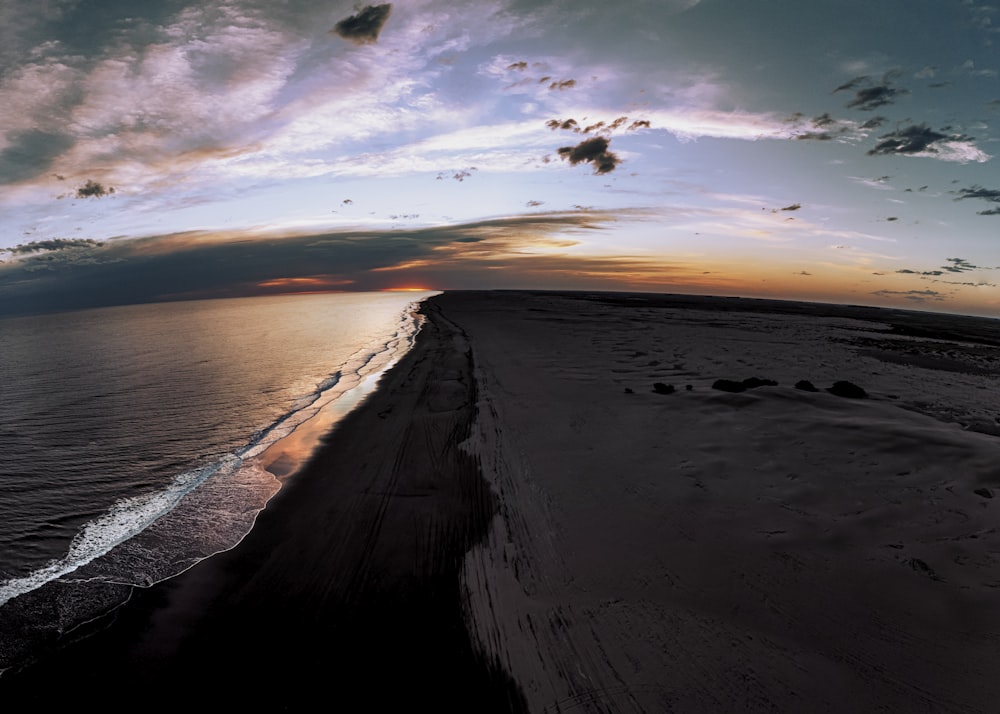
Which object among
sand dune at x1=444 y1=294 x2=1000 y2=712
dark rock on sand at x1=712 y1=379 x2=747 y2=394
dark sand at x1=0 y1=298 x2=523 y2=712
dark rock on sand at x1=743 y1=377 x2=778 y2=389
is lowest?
dark sand at x1=0 y1=298 x2=523 y2=712

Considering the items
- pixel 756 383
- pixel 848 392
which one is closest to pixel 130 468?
pixel 756 383

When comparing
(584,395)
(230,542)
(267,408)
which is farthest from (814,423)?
(267,408)

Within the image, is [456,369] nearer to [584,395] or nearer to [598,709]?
[584,395]

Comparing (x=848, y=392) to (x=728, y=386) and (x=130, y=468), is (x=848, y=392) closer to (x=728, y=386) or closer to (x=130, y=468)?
(x=728, y=386)

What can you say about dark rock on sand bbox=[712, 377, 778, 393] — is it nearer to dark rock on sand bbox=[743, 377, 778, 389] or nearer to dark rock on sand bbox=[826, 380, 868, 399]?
dark rock on sand bbox=[743, 377, 778, 389]

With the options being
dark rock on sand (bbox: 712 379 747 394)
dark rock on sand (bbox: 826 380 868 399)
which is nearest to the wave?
dark rock on sand (bbox: 712 379 747 394)

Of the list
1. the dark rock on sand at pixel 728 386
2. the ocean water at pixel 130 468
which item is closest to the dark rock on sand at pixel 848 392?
the dark rock on sand at pixel 728 386

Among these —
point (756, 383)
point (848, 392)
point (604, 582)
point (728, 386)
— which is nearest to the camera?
point (604, 582)
